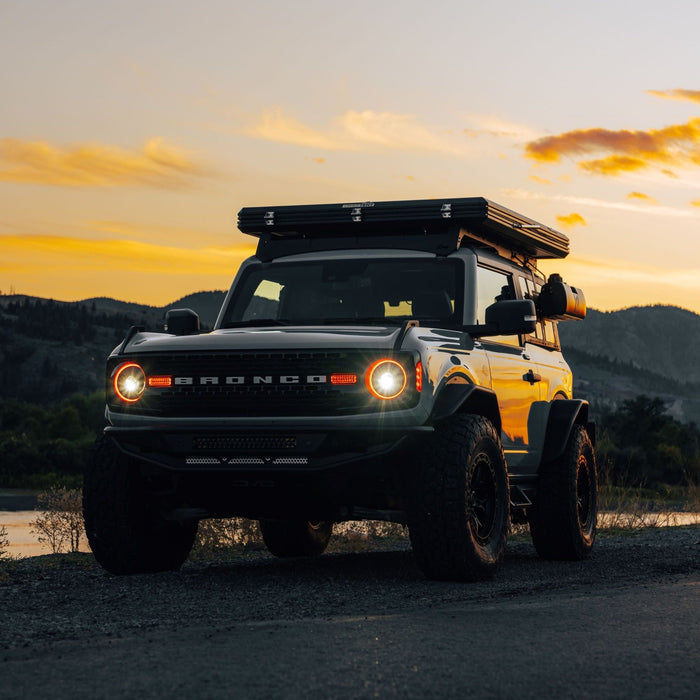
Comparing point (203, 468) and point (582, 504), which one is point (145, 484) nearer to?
point (203, 468)

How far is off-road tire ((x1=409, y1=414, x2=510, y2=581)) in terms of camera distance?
26.3ft

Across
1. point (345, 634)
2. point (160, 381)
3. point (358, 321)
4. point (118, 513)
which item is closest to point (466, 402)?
point (358, 321)

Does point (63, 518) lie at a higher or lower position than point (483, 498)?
lower

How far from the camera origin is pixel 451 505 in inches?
315

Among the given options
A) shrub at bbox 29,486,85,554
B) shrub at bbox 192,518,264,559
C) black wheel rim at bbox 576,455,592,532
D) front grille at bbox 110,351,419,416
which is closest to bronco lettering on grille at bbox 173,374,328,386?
front grille at bbox 110,351,419,416

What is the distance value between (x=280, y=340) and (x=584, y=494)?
4527 mm

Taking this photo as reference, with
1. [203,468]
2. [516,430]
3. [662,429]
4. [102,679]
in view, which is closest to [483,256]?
[516,430]

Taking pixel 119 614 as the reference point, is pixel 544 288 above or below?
above

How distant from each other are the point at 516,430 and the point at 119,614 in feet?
13.3

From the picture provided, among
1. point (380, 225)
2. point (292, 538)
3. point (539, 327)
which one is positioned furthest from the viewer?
point (292, 538)

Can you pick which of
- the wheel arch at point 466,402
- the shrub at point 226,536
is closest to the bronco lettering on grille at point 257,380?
the wheel arch at point 466,402

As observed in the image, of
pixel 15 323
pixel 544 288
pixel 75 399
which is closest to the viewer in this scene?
pixel 544 288

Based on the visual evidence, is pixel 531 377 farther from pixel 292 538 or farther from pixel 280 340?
pixel 280 340

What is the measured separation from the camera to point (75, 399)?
68750 mm
